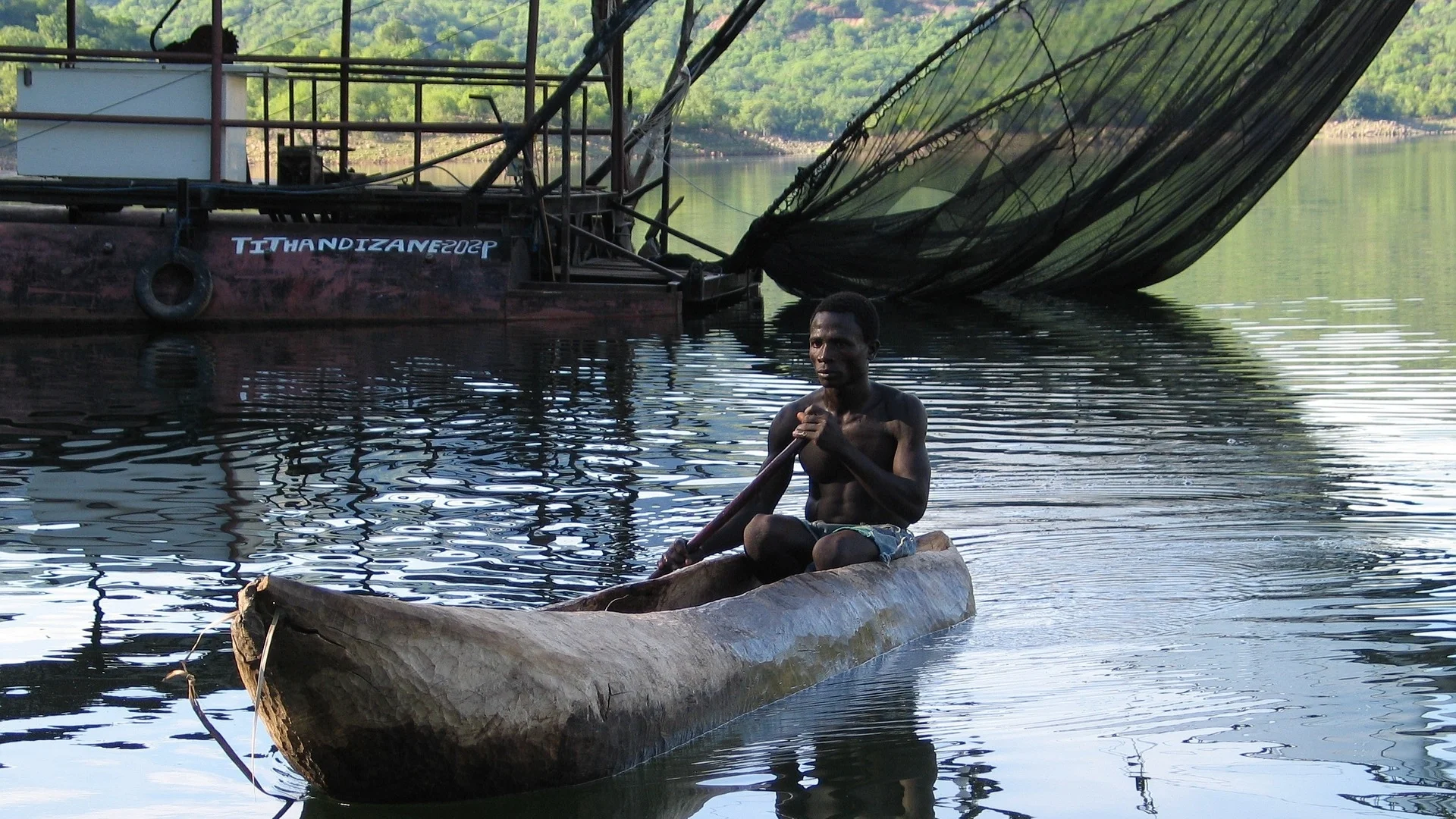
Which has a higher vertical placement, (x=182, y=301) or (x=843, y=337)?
(x=843, y=337)

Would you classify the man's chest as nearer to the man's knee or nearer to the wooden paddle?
the wooden paddle

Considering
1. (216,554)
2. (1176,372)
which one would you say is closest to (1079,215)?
(1176,372)

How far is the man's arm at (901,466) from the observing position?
5.44 metres

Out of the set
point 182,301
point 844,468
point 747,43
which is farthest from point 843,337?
point 747,43

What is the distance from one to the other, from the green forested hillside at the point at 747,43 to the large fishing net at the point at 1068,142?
25.9 m

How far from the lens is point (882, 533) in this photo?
5699 millimetres

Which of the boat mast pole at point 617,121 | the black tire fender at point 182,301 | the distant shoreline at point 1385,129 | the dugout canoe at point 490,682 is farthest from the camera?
the distant shoreline at point 1385,129

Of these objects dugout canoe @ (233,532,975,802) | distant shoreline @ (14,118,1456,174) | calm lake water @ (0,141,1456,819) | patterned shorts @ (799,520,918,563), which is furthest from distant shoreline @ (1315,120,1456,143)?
dugout canoe @ (233,532,975,802)

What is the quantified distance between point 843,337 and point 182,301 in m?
9.74

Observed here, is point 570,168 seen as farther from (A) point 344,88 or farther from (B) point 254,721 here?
(B) point 254,721

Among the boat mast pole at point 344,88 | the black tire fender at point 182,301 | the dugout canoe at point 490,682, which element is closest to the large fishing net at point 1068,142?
the boat mast pole at point 344,88

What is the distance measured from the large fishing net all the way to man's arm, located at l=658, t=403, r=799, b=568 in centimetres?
886

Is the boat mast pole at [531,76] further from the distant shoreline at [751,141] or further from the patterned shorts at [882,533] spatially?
the distant shoreline at [751,141]

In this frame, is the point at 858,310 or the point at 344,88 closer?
the point at 858,310
